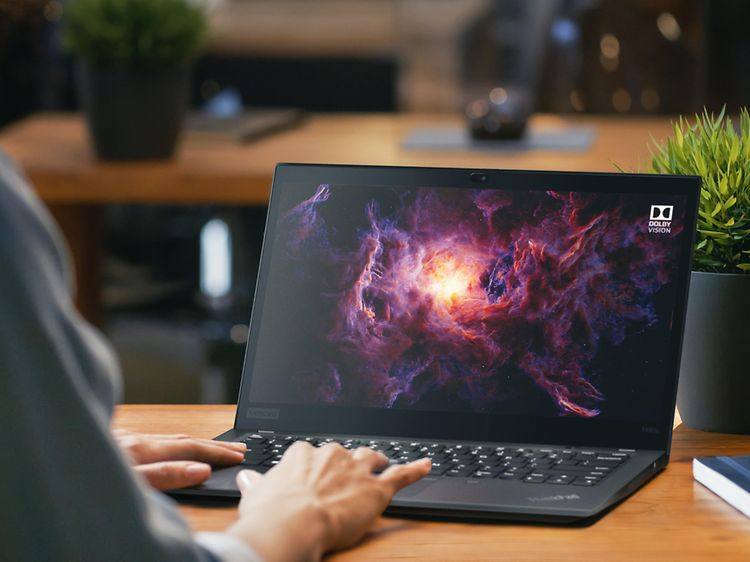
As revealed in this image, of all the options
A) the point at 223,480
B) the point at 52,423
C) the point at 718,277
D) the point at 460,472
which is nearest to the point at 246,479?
the point at 223,480

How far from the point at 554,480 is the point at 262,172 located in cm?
143

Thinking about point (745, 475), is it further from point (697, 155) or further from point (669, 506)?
point (697, 155)

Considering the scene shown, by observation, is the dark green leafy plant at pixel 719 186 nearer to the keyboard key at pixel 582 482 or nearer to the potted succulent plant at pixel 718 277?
the potted succulent plant at pixel 718 277

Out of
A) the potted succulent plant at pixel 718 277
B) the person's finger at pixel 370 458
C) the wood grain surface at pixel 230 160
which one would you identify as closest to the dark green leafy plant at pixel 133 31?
the wood grain surface at pixel 230 160

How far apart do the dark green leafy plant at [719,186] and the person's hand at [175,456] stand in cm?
40

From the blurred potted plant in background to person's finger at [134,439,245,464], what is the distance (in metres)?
1.50

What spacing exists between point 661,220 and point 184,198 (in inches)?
55.2

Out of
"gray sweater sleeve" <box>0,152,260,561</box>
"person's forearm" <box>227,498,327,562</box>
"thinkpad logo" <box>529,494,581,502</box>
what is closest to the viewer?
"gray sweater sleeve" <box>0,152,260,561</box>

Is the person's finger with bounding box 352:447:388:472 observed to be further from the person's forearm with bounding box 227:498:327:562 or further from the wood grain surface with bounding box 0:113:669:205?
the wood grain surface with bounding box 0:113:669:205

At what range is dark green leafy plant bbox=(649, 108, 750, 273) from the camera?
A: 1040 mm

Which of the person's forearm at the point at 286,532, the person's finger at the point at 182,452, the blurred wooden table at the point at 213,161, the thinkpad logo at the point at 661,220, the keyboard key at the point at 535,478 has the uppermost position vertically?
the blurred wooden table at the point at 213,161

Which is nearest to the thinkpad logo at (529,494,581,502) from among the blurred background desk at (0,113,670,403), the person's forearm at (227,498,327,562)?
the person's forearm at (227,498,327,562)

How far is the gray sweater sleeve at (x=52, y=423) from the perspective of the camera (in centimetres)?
61

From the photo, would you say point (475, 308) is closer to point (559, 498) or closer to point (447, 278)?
point (447, 278)
